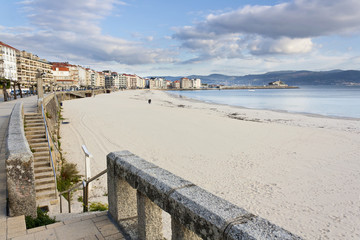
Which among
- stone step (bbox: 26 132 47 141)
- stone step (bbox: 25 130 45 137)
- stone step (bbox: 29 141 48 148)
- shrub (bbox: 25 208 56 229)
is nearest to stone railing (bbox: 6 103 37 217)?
shrub (bbox: 25 208 56 229)

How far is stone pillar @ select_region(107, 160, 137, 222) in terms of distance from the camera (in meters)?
3.57

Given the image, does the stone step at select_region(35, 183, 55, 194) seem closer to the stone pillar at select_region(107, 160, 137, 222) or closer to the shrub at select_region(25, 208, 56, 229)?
the shrub at select_region(25, 208, 56, 229)

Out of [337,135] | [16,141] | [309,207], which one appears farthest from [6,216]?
[337,135]

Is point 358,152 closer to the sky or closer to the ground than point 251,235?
closer to the ground

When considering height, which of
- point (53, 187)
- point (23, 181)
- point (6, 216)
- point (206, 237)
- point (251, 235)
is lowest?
point (53, 187)

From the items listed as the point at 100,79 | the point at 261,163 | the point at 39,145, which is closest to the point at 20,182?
the point at 39,145

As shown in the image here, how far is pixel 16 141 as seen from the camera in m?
4.98

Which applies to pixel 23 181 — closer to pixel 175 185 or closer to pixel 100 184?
pixel 175 185

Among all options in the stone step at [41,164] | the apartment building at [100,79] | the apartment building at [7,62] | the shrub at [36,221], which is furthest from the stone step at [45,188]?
the apartment building at [100,79]

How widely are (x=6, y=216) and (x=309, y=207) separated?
30.8ft

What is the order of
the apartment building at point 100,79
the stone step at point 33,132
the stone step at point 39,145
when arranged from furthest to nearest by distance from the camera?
1. the apartment building at point 100,79
2. the stone step at point 33,132
3. the stone step at point 39,145

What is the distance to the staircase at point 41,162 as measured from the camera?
29.3 ft

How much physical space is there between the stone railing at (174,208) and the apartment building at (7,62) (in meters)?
94.7

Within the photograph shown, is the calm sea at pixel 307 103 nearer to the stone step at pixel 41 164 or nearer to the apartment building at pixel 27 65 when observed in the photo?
the stone step at pixel 41 164
